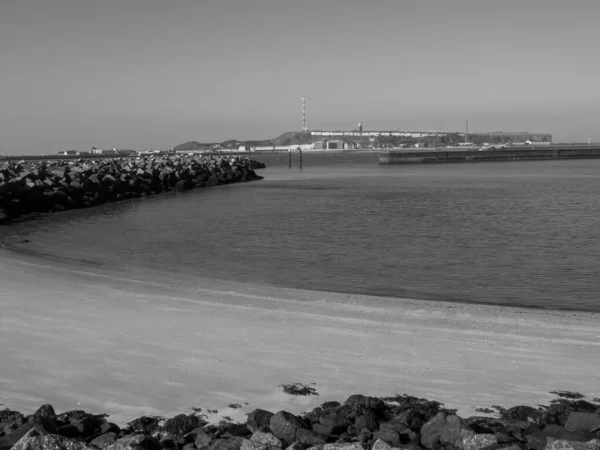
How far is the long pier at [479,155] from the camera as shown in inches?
3728

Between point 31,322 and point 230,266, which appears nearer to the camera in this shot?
point 31,322

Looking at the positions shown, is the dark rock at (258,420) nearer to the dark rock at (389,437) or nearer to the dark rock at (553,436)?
the dark rock at (389,437)

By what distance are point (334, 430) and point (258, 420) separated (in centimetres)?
46

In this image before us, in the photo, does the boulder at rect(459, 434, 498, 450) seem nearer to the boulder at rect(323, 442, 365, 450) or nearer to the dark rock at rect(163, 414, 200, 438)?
the boulder at rect(323, 442, 365, 450)

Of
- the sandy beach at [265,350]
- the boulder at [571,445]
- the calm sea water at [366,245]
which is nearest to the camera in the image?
the boulder at [571,445]

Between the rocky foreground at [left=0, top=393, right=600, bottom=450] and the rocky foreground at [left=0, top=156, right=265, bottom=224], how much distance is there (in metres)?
16.5

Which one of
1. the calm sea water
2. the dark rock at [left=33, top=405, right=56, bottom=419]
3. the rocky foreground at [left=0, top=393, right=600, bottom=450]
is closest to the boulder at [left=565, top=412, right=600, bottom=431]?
the rocky foreground at [left=0, top=393, right=600, bottom=450]

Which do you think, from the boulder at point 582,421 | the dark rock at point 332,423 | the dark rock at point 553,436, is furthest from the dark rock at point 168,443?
the boulder at point 582,421

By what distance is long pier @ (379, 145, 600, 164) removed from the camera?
94.7m

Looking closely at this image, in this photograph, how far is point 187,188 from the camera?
3881 centimetres

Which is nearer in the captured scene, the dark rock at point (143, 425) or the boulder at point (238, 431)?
the boulder at point (238, 431)

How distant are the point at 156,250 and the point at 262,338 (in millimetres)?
8501

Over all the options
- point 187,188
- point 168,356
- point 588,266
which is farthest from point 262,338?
point 187,188

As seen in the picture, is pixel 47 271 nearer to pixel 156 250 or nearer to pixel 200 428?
pixel 156 250
